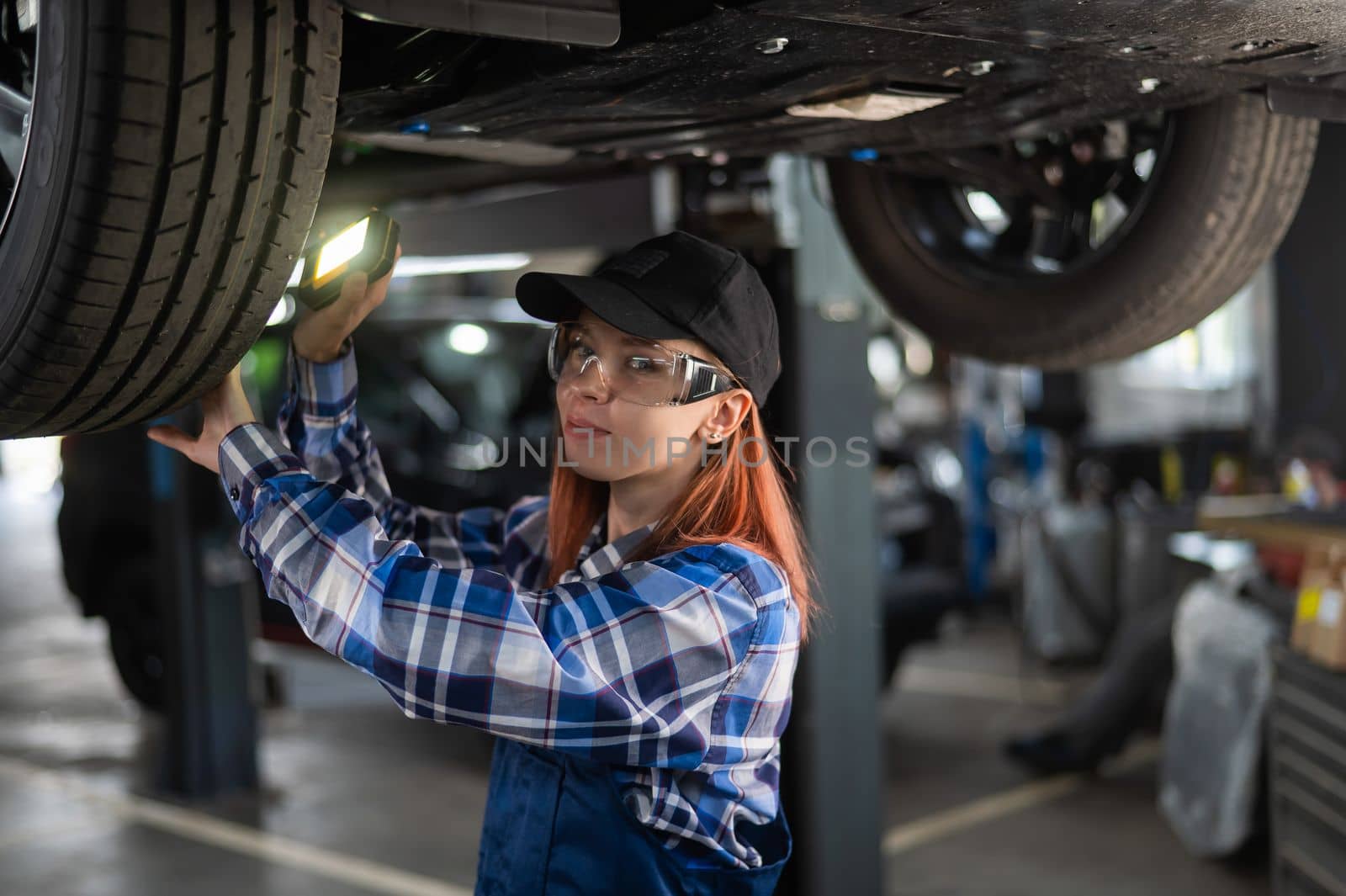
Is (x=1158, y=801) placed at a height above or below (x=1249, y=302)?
below

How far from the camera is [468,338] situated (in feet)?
18.2

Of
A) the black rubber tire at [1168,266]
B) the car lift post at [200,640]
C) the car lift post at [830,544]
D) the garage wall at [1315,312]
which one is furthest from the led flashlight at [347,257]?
the garage wall at [1315,312]

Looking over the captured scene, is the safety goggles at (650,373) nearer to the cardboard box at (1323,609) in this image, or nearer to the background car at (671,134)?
the background car at (671,134)

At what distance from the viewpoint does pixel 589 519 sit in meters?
1.59

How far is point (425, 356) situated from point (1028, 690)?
3.11 meters

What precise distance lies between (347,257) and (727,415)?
0.45m

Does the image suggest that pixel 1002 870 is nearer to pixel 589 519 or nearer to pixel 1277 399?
pixel 589 519

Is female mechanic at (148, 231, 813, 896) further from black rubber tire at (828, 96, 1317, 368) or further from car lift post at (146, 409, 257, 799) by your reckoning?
car lift post at (146, 409, 257, 799)

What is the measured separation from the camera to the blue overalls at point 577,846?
131 cm

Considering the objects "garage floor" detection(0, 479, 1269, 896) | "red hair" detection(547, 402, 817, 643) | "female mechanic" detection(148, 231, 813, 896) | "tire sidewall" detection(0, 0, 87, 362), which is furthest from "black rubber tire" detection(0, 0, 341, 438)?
"garage floor" detection(0, 479, 1269, 896)

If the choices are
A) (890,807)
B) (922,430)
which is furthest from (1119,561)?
(922,430)

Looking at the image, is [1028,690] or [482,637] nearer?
[482,637]

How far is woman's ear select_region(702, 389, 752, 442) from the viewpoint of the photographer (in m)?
1.42

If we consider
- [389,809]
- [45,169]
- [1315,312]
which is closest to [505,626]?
[45,169]
